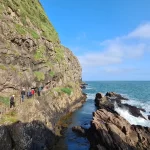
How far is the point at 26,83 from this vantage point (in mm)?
32281

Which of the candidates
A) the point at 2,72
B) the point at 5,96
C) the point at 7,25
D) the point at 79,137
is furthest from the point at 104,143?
the point at 7,25

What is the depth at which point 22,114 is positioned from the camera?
85.1 feet

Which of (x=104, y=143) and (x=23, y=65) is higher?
(x=23, y=65)

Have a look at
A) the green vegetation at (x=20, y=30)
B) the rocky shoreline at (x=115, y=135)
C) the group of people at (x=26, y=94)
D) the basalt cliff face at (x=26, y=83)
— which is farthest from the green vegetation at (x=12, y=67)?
the rocky shoreline at (x=115, y=135)

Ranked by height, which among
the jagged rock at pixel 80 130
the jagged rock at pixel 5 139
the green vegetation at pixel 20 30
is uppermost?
the green vegetation at pixel 20 30

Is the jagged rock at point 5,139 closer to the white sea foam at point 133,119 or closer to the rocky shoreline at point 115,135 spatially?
the rocky shoreline at point 115,135

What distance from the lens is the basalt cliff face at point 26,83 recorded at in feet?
76.7

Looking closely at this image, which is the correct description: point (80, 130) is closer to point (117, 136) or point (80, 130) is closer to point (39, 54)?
point (117, 136)

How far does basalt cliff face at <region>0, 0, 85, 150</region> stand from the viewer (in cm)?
2338

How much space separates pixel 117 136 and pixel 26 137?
12452 millimetres

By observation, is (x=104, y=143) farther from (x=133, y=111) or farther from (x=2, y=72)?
(x=133, y=111)

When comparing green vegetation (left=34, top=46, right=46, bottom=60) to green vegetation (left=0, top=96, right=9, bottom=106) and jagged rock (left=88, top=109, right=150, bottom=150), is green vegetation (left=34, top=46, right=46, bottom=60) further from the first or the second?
jagged rock (left=88, top=109, right=150, bottom=150)

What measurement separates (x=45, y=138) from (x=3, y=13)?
895 inches

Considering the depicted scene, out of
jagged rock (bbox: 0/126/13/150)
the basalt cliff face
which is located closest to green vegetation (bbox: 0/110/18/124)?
the basalt cliff face
